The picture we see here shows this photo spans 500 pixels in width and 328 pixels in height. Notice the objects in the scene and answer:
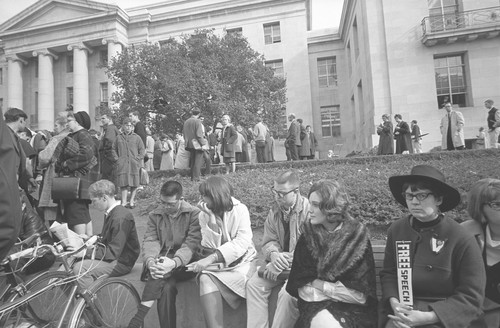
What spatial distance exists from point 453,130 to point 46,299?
14.1 meters

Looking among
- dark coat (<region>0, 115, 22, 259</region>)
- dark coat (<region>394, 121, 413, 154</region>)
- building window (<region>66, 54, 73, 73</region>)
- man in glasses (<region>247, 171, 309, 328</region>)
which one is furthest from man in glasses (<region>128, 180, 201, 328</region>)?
building window (<region>66, 54, 73, 73</region>)

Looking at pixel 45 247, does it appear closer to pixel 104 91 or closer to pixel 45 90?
pixel 104 91

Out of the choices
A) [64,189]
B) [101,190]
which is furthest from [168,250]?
[64,189]

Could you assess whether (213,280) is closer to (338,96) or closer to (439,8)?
(439,8)

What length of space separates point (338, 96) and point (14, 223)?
3515cm

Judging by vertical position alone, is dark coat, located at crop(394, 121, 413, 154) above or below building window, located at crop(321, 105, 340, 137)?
below

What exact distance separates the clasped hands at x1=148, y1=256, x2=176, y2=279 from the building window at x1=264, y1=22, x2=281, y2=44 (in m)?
34.5

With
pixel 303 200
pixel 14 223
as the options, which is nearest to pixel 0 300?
pixel 14 223

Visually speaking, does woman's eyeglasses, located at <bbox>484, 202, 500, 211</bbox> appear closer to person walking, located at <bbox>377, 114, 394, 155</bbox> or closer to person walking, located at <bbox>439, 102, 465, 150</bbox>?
person walking, located at <bbox>439, 102, 465, 150</bbox>

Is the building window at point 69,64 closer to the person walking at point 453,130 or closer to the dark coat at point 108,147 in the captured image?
the dark coat at point 108,147

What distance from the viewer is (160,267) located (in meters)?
3.53

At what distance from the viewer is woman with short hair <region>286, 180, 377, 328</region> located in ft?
9.09

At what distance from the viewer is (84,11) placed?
39594 mm

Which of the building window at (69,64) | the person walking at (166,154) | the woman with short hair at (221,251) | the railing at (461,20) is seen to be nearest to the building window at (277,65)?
the railing at (461,20)
